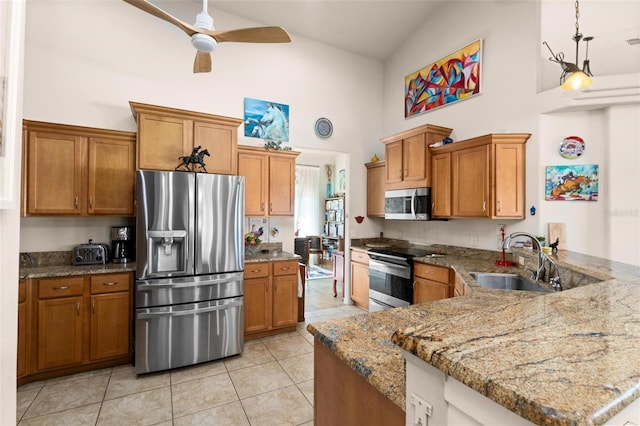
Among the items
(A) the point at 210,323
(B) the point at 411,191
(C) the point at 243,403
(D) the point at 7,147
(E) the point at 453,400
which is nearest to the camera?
(E) the point at 453,400

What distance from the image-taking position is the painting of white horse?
13.6 ft

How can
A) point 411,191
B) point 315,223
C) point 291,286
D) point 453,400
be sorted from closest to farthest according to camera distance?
point 453,400 < point 291,286 < point 411,191 < point 315,223

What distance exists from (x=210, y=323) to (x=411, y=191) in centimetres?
303

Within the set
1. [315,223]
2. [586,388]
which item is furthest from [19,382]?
[315,223]

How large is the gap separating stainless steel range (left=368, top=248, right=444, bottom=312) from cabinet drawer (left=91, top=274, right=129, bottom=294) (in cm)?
308

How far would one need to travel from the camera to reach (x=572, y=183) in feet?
10.4

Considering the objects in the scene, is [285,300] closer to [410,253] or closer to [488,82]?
[410,253]

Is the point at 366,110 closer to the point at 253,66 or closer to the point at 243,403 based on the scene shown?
the point at 253,66

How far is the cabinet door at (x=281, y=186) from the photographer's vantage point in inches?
156

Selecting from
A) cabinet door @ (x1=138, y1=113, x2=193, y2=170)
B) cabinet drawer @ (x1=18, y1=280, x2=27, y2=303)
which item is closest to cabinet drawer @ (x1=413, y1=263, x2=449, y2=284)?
cabinet door @ (x1=138, y1=113, x2=193, y2=170)

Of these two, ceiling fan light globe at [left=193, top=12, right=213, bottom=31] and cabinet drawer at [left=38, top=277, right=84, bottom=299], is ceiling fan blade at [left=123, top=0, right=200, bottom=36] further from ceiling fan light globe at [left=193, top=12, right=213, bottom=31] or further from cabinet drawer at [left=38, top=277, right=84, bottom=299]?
cabinet drawer at [left=38, top=277, right=84, bottom=299]

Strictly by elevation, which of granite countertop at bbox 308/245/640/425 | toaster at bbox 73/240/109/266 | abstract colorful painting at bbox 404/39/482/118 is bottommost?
toaster at bbox 73/240/109/266

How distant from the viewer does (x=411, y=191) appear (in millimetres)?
4148

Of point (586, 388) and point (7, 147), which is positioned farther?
point (7, 147)
